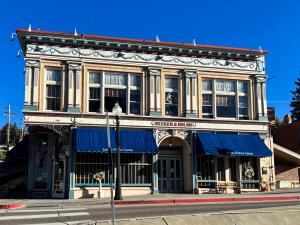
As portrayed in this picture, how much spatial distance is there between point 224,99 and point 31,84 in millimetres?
12327

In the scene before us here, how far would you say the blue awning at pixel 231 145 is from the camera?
25.7 meters

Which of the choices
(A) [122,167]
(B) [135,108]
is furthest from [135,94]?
(A) [122,167]

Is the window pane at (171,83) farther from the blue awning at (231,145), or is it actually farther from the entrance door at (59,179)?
the entrance door at (59,179)

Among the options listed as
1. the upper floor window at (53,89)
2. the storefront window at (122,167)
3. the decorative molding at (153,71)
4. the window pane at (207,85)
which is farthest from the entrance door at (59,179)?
the window pane at (207,85)

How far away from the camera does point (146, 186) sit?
84.1ft

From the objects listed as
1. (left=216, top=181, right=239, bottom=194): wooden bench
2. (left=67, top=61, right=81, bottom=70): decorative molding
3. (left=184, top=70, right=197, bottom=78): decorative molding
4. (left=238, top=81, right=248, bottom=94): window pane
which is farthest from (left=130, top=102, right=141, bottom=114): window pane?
(left=238, top=81, right=248, bottom=94): window pane

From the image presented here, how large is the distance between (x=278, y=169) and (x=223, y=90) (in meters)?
9.16

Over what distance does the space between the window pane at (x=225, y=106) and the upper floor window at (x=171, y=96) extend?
2883mm

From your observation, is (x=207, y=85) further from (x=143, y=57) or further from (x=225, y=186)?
(x=225, y=186)

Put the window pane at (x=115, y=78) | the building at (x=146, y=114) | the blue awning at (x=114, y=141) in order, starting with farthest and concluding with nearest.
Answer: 1. the window pane at (x=115, y=78)
2. the building at (x=146, y=114)
3. the blue awning at (x=114, y=141)

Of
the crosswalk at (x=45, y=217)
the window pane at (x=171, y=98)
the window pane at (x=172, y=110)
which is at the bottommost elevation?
the crosswalk at (x=45, y=217)

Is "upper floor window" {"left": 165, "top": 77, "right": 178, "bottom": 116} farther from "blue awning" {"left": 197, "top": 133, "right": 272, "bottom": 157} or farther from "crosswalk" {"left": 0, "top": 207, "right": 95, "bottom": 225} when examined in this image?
"crosswalk" {"left": 0, "top": 207, "right": 95, "bottom": 225}

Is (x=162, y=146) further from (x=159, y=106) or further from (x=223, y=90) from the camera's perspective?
(x=223, y=90)

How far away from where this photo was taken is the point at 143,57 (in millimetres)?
26938
